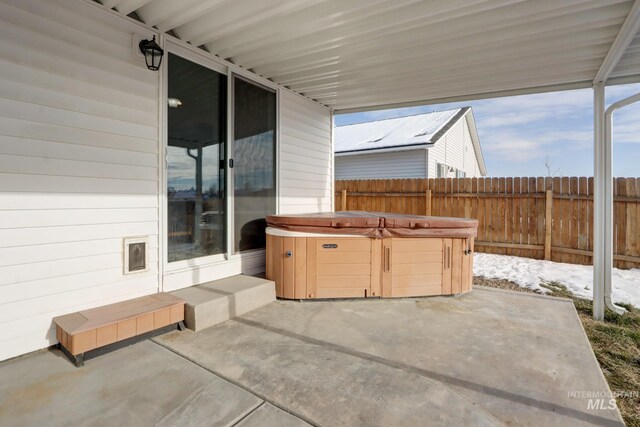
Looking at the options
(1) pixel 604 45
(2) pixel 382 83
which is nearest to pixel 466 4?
(1) pixel 604 45

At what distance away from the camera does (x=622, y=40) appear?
2557 millimetres

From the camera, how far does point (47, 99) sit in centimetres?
229

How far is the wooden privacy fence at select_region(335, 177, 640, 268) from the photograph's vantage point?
527cm

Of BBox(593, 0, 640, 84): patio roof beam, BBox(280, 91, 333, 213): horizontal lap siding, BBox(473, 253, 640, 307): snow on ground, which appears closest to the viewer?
BBox(593, 0, 640, 84): patio roof beam

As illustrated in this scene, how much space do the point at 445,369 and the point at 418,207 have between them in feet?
19.8

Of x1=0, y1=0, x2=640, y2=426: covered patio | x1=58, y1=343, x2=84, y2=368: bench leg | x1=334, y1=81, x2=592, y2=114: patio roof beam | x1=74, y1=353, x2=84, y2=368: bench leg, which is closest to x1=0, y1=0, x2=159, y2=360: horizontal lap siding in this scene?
x1=0, y1=0, x2=640, y2=426: covered patio

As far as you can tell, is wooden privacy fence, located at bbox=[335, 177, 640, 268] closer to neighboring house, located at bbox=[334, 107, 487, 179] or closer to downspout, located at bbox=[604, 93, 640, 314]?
downspout, located at bbox=[604, 93, 640, 314]

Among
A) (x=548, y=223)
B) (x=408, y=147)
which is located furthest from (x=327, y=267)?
(x=408, y=147)

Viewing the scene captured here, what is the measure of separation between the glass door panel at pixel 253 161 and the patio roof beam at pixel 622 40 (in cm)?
349

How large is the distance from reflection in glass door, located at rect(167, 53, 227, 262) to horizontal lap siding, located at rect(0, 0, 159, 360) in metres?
0.21

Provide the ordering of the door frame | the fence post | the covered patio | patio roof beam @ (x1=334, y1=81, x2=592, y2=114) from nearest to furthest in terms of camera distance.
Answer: the covered patio, the door frame, patio roof beam @ (x1=334, y1=81, x2=592, y2=114), the fence post

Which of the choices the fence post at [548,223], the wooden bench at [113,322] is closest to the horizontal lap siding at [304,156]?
the wooden bench at [113,322]

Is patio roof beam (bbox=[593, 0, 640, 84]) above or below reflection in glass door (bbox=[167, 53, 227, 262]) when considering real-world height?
above

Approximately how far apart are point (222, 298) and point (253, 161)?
178 centimetres
